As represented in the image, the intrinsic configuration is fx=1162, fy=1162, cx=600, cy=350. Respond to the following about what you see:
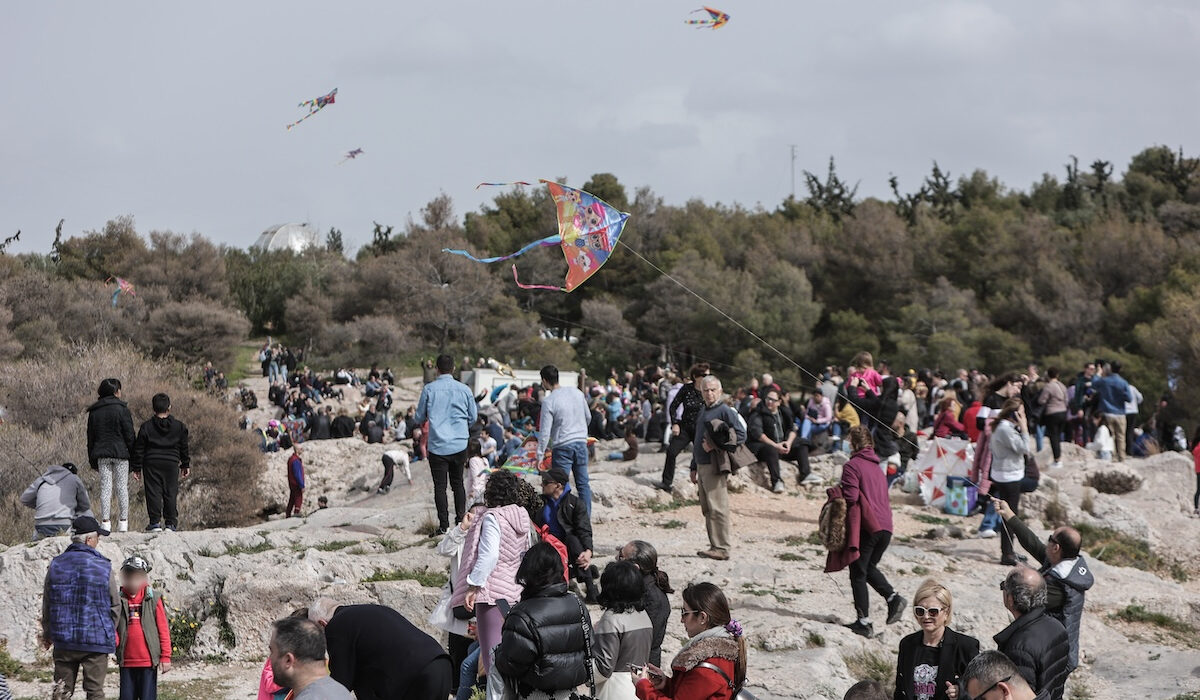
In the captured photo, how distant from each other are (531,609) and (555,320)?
4805cm

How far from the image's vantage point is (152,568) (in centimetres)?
1103

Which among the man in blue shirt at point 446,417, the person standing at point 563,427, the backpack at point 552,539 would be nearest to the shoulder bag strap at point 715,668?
the backpack at point 552,539

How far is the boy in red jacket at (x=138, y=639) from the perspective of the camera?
7.89 metres

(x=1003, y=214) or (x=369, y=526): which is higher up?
(x=1003, y=214)

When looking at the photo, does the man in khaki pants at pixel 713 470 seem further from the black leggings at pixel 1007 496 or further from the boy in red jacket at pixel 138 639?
the boy in red jacket at pixel 138 639

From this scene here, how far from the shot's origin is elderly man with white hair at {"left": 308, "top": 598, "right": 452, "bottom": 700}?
18.4 feet

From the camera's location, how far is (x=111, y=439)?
39.0 ft

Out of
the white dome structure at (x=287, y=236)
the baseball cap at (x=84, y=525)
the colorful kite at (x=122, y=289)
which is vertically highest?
the white dome structure at (x=287, y=236)

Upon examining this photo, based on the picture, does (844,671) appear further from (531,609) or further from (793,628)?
(531,609)

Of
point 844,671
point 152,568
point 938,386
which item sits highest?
point 938,386

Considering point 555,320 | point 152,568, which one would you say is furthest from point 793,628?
point 555,320

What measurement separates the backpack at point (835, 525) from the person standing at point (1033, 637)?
9.90ft

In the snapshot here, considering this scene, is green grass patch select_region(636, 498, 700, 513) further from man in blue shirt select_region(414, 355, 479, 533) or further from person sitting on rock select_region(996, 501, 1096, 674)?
person sitting on rock select_region(996, 501, 1096, 674)

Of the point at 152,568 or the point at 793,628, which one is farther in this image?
the point at 152,568
